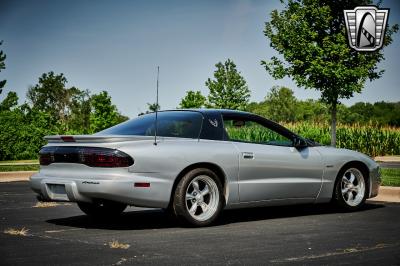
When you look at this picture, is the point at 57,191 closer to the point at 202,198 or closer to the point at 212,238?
the point at 202,198

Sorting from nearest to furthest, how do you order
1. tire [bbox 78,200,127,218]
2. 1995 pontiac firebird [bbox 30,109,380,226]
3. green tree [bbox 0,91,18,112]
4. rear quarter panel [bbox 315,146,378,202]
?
1995 pontiac firebird [bbox 30,109,380,226]
tire [bbox 78,200,127,218]
rear quarter panel [bbox 315,146,378,202]
green tree [bbox 0,91,18,112]

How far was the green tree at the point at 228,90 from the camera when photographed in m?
54.1

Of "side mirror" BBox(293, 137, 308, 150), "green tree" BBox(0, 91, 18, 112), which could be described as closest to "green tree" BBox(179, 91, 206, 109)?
"green tree" BBox(0, 91, 18, 112)

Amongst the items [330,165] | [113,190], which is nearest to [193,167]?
[113,190]

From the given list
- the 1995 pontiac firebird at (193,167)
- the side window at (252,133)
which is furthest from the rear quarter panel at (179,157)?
the side window at (252,133)

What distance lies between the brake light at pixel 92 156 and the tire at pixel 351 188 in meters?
3.38

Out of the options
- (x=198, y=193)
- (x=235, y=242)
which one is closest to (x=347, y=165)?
(x=198, y=193)

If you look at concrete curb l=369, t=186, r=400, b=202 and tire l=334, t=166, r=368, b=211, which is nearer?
tire l=334, t=166, r=368, b=211

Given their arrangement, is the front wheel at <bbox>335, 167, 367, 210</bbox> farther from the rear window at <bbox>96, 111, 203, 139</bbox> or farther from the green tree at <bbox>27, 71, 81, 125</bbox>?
the green tree at <bbox>27, 71, 81, 125</bbox>

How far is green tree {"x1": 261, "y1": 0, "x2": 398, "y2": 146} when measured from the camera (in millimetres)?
24172

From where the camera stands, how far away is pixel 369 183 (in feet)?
29.8

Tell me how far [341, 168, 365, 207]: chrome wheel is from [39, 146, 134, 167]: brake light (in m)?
3.56

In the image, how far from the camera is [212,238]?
6391 mm

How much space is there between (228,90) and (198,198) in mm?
47700
